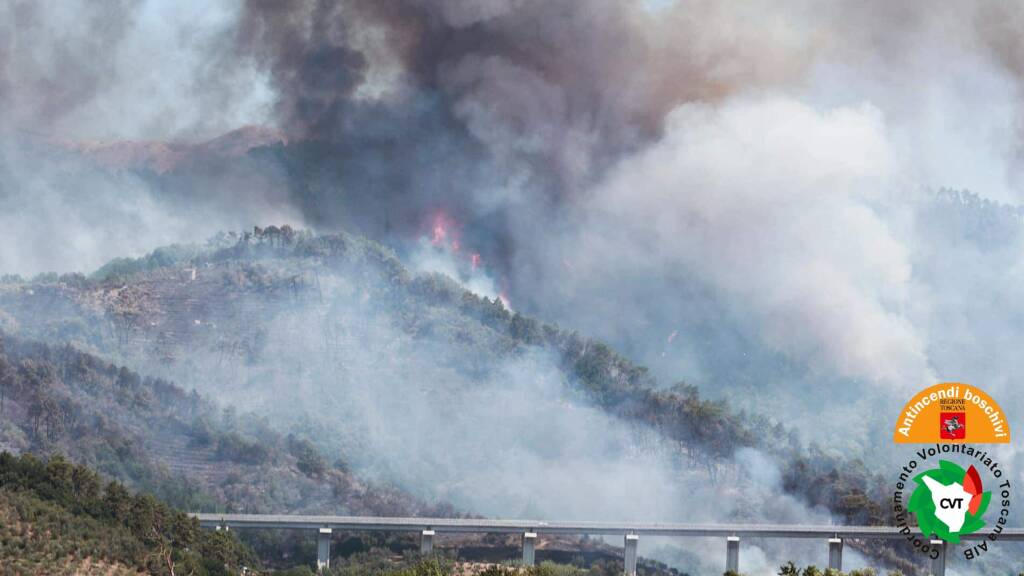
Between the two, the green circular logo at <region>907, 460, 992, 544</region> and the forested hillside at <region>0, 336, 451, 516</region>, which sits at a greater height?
the forested hillside at <region>0, 336, 451, 516</region>

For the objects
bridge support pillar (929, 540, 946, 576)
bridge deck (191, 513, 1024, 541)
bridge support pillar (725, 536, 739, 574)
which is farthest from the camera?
bridge support pillar (929, 540, 946, 576)

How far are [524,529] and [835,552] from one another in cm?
2293

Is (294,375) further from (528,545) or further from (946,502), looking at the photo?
(946,502)

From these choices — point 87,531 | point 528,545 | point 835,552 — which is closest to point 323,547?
point 528,545

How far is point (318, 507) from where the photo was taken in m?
123

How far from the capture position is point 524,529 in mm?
109312

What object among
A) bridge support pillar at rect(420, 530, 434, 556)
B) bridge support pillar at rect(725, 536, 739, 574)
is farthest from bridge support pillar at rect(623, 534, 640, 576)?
bridge support pillar at rect(420, 530, 434, 556)

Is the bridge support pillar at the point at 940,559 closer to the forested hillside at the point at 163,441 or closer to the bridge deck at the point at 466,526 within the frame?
the bridge deck at the point at 466,526

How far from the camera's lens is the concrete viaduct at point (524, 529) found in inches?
4237

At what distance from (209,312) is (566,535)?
57275 millimetres

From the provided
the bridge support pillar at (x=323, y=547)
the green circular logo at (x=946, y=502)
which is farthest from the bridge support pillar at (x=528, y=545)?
the green circular logo at (x=946, y=502)

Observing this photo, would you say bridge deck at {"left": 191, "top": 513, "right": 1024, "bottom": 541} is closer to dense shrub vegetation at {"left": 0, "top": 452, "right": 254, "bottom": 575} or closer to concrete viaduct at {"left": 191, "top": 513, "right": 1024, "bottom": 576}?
concrete viaduct at {"left": 191, "top": 513, "right": 1024, "bottom": 576}

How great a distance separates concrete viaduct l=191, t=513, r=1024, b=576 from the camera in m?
108

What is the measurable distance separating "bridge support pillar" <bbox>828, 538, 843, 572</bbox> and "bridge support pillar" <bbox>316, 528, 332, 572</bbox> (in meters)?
35.3
